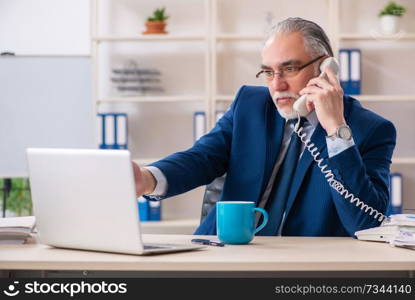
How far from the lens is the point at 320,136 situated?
2.22 m

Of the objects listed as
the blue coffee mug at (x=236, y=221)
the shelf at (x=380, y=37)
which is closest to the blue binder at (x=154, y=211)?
the shelf at (x=380, y=37)

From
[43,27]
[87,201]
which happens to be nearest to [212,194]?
[87,201]

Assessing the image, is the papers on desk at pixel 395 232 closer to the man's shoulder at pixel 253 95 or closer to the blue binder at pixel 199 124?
the man's shoulder at pixel 253 95

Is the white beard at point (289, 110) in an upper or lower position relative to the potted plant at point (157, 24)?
lower

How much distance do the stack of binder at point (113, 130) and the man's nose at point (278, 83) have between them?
8.39 ft

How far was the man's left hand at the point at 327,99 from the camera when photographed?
2.07 m

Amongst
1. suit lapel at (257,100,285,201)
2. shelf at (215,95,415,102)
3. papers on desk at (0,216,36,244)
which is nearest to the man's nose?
suit lapel at (257,100,285,201)

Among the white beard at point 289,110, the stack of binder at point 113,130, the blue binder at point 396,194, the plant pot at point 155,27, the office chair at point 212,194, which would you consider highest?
the plant pot at point 155,27

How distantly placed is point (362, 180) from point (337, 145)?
0.36 ft

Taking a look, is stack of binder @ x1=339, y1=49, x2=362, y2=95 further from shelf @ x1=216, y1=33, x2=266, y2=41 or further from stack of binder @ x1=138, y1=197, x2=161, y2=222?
stack of binder @ x1=138, y1=197, x2=161, y2=222

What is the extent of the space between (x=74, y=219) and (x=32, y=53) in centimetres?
354

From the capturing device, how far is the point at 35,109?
4.79 metres

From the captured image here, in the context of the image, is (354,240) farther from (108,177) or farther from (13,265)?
(13,265)

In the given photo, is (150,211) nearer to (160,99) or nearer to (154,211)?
(154,211)
